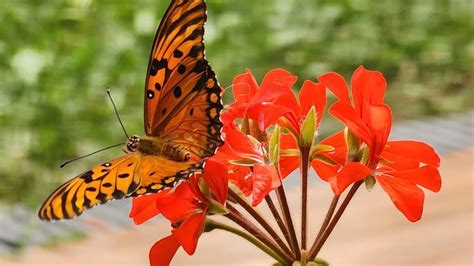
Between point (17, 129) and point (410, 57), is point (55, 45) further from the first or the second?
point (410, 57)

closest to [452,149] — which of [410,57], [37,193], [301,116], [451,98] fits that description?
[451,98]

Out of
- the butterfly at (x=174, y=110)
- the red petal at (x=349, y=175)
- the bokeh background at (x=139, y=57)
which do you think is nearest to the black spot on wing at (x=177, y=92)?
the butterfly at (x=174, y=110)

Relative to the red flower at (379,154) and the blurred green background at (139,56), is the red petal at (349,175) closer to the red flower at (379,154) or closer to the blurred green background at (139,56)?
the red flower at (379,154)

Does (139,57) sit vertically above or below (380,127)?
above

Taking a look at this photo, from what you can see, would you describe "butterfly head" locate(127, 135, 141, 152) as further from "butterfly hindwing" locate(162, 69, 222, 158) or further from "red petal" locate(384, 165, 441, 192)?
"red petal" locate(384, 165, 441, 192)

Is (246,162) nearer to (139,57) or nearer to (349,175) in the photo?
(349,175)

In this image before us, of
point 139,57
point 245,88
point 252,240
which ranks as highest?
point 139,57

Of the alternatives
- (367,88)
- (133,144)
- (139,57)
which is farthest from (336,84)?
(139,57)

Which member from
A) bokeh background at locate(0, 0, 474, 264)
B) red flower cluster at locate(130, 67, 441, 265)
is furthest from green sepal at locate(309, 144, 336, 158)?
bokeh background at locate(0, 0, 474, 264)
